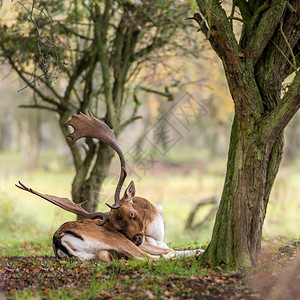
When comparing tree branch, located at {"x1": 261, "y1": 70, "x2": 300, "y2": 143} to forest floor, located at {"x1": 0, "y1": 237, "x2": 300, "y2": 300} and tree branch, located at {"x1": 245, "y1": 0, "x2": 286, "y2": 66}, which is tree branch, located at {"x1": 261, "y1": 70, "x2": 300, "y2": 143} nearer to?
tree branch, located at {"x1": 245, "y1": 0, "x2": 286, "y2": 66}

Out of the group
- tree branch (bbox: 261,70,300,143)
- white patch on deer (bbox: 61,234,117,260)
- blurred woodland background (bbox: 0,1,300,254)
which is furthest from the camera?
blurred woodland background (bbox: 0,1,300,254)

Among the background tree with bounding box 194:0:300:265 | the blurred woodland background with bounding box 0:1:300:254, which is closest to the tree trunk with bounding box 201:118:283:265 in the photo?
the background tree with bounding box 194:0:300:265

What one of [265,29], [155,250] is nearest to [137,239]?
[155,250]

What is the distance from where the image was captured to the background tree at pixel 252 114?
195 inches

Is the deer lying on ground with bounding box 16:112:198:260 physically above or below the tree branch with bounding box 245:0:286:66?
below

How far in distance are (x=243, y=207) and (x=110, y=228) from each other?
6.62 feet

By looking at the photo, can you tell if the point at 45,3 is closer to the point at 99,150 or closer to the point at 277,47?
the point at 99,150

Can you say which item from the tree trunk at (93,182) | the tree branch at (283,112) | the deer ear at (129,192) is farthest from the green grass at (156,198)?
the tree branch at (283,112)

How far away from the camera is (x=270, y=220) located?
1762 cm

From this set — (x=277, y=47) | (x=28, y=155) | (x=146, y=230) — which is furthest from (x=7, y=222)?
(x=28, y=155)

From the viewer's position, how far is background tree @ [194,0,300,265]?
4957mm

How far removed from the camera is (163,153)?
16000 millimetres

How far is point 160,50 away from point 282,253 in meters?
5.76

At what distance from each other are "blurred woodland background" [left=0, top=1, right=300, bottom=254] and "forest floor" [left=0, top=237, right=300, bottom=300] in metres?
3.64
